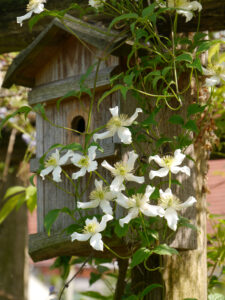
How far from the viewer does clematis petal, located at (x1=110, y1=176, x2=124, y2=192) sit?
1899 millimetres

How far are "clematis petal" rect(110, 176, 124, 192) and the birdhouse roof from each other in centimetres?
49

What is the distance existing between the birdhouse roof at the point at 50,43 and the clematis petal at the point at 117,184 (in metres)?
0.49

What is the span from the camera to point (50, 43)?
2.57 metres

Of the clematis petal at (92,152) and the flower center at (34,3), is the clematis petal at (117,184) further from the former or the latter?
the flower center at (34,3)

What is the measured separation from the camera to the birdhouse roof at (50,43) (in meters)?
2.32

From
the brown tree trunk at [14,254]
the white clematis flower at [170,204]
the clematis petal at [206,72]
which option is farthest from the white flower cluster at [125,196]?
the brown tree trunk at [14,254]

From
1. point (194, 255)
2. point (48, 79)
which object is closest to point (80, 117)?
point (48, 79)

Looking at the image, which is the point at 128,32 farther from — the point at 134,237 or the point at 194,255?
the point at 194,255

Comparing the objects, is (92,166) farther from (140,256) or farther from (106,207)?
(140,256)

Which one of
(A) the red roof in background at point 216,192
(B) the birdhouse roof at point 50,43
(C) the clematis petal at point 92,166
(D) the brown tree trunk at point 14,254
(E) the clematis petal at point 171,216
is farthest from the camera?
(A) the red roof in background at point 216,192

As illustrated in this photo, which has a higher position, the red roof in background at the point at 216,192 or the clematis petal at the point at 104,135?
the red roof in background at the point at 216,192

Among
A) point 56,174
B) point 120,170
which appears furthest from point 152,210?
point 56,174

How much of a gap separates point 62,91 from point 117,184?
76 centimetres

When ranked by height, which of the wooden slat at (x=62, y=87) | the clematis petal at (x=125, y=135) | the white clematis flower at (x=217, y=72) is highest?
the wooden slat at (x=62, y=87)
